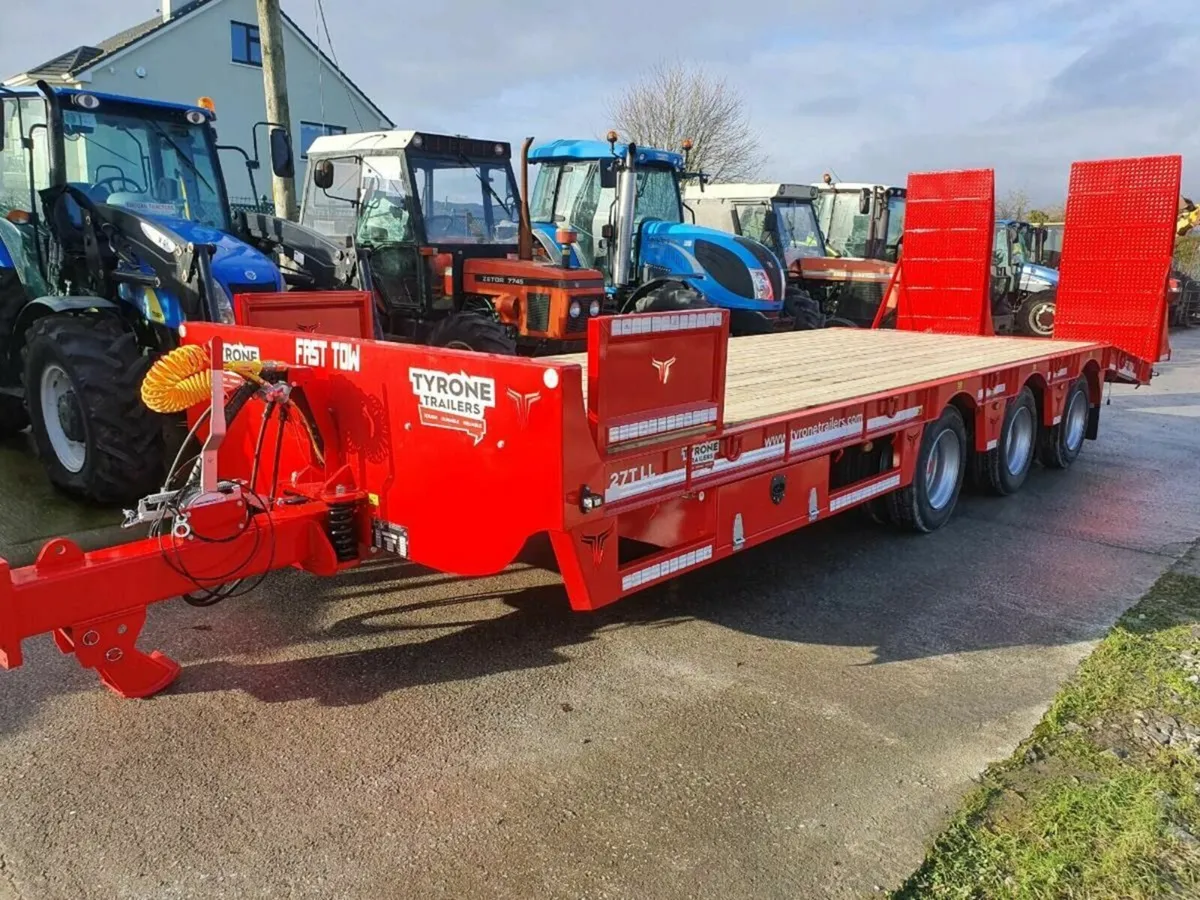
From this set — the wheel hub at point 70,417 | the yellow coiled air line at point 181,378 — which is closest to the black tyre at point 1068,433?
the yellow coiled air line at point 181,378

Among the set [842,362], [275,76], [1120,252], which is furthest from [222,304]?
[1120,252]

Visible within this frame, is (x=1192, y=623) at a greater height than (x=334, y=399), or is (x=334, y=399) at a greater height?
(x=334, y=399)

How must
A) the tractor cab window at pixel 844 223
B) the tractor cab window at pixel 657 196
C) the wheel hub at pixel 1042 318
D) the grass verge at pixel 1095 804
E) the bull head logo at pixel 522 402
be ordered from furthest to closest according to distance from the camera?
1. the wheel hub at pixel 1042 318
2. the tractor cab window at pixel 844 223
3. the tractor cab window at pixel 657 196
4. the bull head logo at pixel 522 402
5. the grass verge at pixel 1095 804

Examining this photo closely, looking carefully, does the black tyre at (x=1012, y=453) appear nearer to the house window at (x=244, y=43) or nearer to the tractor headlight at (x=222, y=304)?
the tractor headlight at (x=222, y=304)

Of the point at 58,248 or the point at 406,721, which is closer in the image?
the point at 406,721

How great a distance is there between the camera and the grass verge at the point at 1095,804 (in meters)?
2.76

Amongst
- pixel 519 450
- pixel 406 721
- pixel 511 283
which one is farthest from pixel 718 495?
pixel 511 283

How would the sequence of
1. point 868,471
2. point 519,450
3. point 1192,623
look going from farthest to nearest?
point 868,471 → point 1192,623 → point 519,450

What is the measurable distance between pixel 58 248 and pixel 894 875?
648 centimetres

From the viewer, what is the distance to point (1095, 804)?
314 cm

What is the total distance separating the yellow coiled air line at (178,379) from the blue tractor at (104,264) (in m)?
1.97

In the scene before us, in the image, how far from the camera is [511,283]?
8648 millimetres

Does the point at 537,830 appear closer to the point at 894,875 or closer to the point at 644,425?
the point at 894,875

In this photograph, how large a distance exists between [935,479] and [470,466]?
381cm
